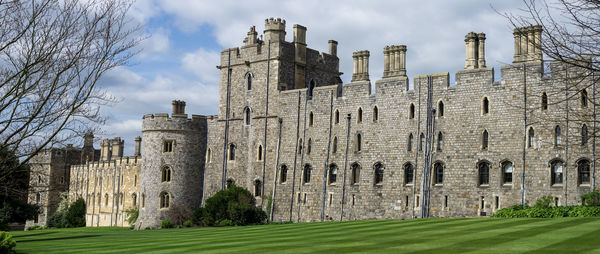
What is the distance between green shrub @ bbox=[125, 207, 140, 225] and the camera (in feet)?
183

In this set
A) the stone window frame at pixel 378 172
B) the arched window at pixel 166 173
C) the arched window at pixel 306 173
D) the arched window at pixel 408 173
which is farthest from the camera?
the arched window at pixel 166 173

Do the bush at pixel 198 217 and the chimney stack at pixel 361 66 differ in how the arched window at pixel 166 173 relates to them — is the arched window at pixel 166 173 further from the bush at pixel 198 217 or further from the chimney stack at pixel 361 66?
the chimney stack at pixel 361 66

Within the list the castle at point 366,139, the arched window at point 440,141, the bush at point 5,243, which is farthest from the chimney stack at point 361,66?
the bush at point 5,243

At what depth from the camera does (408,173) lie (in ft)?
126

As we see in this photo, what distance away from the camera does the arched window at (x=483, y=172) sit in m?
35.2

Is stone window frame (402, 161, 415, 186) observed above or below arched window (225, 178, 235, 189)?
above

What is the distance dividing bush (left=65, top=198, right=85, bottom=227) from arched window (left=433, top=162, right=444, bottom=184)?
42.5m

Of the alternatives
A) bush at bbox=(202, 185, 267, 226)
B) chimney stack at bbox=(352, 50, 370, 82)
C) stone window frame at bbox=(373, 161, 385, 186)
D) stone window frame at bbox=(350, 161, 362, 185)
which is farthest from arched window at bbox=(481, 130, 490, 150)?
bush at bbox=(202, 185, 267, 226)

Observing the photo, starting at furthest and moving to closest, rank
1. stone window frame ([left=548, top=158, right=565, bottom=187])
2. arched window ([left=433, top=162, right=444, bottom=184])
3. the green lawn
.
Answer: arched window ([left=433, top=162, right=444, bottom=184]) → stone window frame ([left=548, top=158, right=565, bottom=187]) → the green lawn

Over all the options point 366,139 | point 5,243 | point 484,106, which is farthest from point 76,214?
point 5,243

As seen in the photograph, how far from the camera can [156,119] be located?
1937 inches

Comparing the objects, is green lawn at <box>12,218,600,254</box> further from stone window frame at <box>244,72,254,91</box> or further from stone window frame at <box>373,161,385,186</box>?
stone window frame at <box>244,72,254,91</box>

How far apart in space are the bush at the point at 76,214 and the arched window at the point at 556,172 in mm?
48821

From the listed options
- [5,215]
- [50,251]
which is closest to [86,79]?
[50,251]
